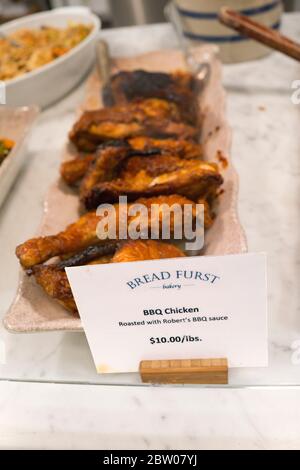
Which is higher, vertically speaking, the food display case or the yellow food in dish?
the yellow food in dish

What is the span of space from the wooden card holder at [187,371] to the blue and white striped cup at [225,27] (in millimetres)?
1111

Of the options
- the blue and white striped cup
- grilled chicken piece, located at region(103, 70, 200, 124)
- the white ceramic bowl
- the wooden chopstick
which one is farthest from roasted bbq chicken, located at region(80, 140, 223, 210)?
the blue and white striped cup

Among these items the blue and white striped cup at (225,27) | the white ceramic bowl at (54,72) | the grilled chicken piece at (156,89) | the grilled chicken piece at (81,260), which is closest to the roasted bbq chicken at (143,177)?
the grilled chicken piece at (81,260)

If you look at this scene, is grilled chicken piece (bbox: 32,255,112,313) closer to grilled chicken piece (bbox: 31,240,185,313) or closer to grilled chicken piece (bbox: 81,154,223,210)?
grilled chicken piece (bbox: 31,240,185,313)

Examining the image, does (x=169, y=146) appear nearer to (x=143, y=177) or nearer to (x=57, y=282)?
(x=143, y=177)

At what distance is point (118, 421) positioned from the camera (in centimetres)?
71

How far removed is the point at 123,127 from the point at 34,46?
26.0 inches

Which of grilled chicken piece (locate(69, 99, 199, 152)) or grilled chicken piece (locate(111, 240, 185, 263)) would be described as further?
grilled chicken piece (locate(69, 99, 199, 152))

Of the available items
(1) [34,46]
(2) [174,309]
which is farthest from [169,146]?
(1) [34,46]

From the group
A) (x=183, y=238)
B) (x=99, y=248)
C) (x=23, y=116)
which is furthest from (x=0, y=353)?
(x=23, y=116)

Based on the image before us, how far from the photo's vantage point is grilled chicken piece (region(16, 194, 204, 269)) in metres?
0.82

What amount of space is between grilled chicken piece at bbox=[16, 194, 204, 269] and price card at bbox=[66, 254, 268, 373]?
19cm

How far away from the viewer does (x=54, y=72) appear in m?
1.41
